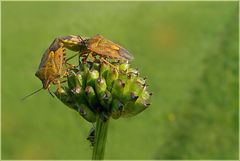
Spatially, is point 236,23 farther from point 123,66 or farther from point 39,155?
point 123,66

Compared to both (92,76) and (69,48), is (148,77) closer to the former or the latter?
(69,48)

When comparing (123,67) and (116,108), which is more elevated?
(123,67)

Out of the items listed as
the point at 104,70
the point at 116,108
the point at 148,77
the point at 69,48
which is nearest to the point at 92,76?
the point at 104,70

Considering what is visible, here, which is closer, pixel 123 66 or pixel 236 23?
pixel 123 66

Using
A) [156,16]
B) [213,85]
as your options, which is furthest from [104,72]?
[156,16]

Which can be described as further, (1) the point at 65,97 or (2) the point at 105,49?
(2) the point at 105,49

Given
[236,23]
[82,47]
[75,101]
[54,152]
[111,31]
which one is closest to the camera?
[75,101]
